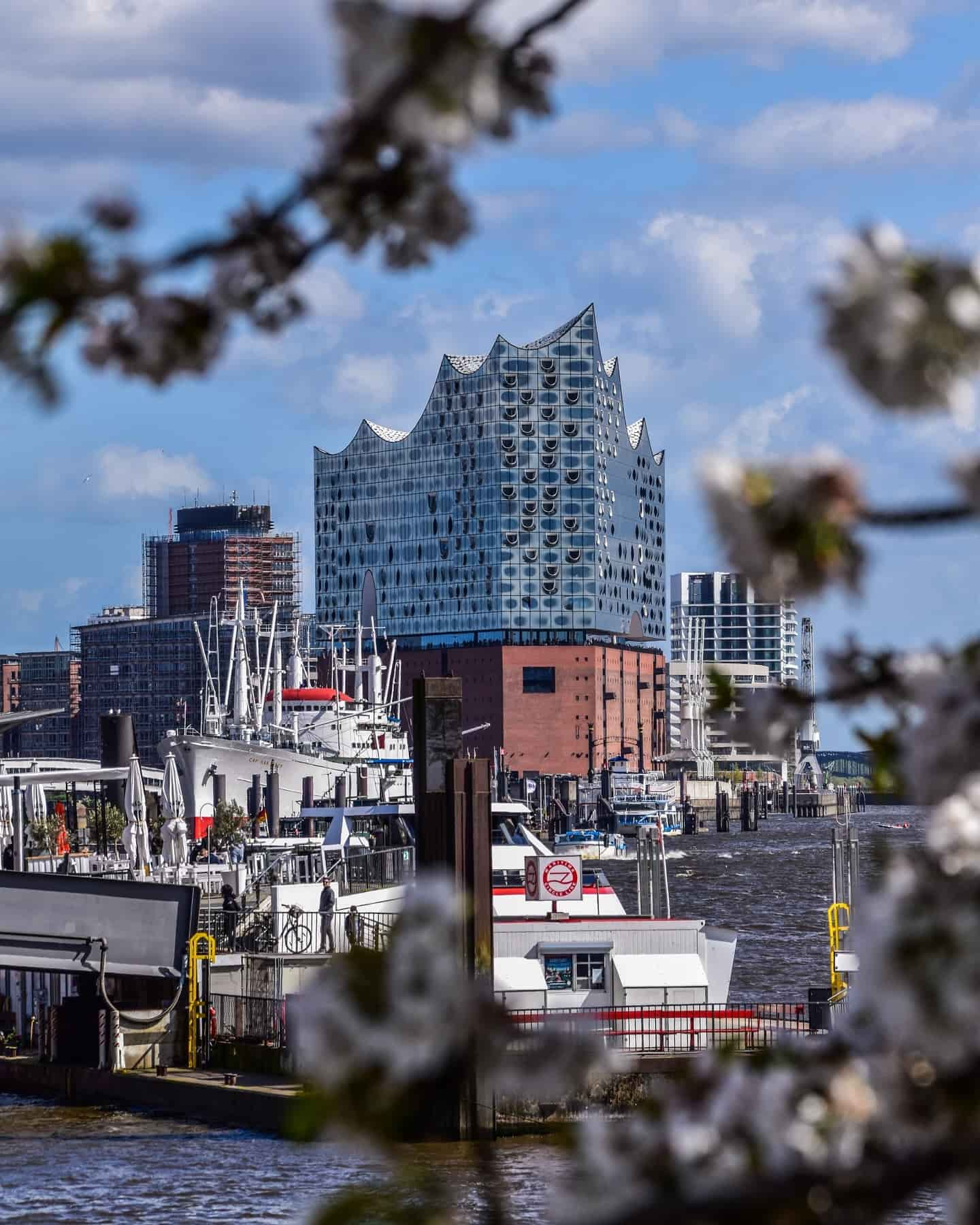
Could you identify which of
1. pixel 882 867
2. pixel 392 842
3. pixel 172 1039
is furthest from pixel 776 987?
pixel 882 867

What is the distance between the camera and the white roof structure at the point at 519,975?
93.2 feet

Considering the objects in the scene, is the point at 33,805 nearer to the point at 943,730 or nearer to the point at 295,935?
the point at 295,935

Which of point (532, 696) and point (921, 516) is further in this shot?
point (532, 696)

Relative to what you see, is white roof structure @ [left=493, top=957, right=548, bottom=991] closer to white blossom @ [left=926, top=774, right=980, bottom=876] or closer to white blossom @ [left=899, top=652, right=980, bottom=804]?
white blossom @ [left=899, top=652, right=980, bottom=804]

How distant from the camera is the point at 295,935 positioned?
34969 mm

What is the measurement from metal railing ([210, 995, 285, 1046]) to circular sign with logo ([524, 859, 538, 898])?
5234 millimetres

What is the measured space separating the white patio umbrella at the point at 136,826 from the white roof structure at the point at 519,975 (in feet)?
48.3

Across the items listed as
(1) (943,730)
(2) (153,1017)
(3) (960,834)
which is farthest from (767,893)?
(3) (960,834)

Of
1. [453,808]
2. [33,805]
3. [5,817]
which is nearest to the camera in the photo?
[453,808]

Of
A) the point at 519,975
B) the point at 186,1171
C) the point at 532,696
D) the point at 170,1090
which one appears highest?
Answer: the point at 532,696

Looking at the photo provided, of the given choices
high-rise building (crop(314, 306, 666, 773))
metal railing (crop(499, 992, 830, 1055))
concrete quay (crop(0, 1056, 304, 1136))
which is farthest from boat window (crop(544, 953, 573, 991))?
high-rise building (crop(314, 306, 666, 773))

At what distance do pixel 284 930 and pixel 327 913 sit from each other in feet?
2.64

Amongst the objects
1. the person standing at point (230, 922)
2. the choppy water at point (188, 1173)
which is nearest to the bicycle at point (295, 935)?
the person standing at point (230, 922)

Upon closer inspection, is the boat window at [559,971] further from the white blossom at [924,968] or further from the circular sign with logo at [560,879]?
the white blossom at [924,968]
